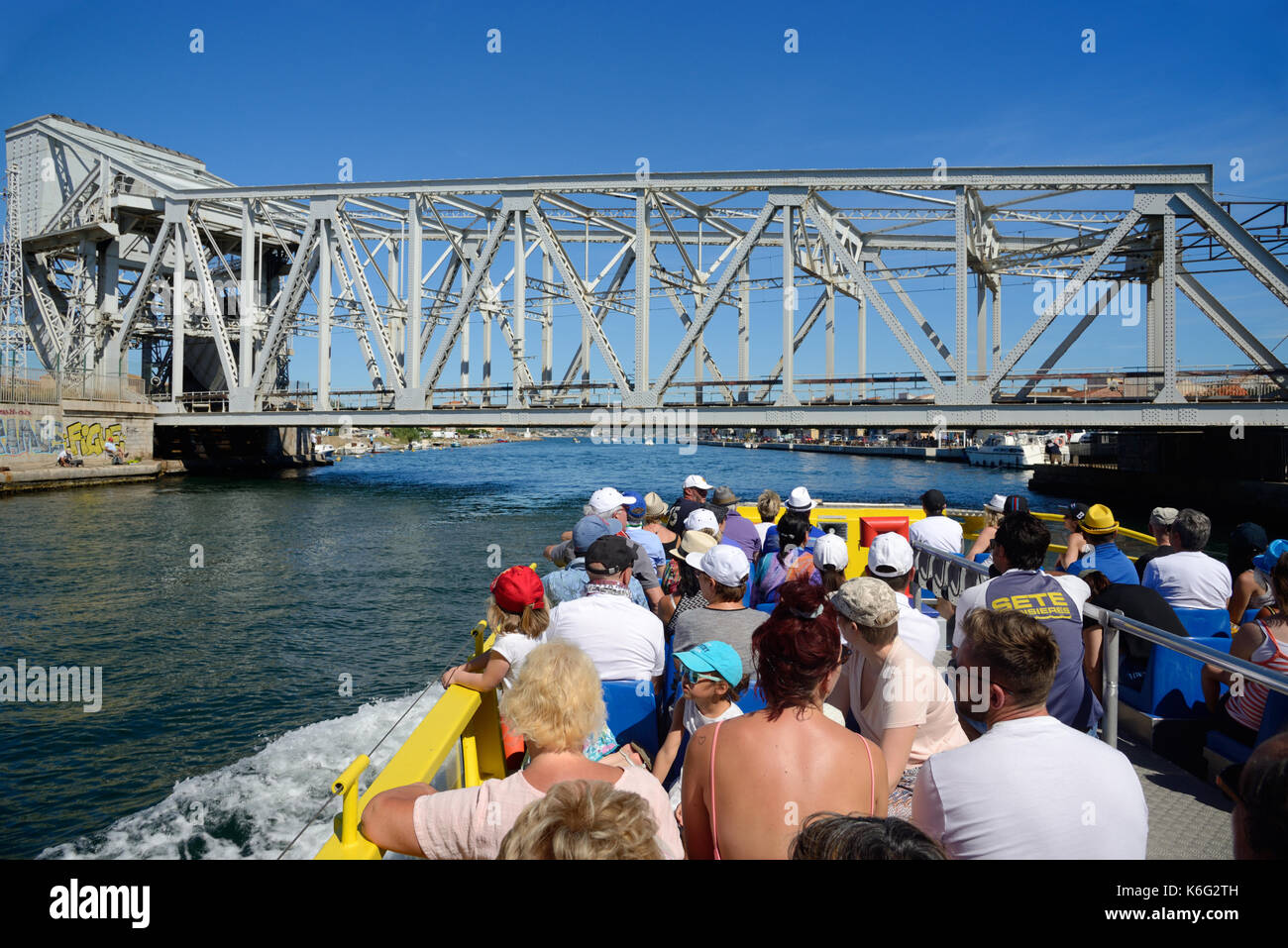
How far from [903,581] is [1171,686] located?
199 centimetres

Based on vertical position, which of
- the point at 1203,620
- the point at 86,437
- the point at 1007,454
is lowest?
the point at 1007,454

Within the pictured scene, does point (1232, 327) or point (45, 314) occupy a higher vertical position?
point (45, 314)

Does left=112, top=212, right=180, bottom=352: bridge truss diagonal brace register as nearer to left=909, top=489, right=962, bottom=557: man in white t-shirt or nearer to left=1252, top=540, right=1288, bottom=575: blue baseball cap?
left=909, top=489, right=962, bottom=557: man in white t-shirt

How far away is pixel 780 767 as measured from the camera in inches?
108

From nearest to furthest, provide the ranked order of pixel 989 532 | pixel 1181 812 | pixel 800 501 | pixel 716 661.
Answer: pixel 716 661
pixel 1181 812
pixel 800 501
pixel 989 532

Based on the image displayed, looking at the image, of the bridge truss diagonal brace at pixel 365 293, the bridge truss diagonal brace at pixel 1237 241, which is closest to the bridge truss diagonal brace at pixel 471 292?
the bridge truss diagonal brace at pixel 365 293

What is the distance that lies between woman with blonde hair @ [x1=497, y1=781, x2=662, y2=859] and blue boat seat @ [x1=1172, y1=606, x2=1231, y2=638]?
18.9 feet

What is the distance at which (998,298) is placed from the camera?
35.1m

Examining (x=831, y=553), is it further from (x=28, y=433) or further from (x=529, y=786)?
(x=28, y=433)

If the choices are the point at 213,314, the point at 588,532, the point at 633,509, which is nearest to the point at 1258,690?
the point at 588,532

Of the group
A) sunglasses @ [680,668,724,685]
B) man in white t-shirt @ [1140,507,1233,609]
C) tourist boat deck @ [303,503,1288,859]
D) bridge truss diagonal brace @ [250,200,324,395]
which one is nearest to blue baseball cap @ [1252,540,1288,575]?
man in white t-shirt @ [1140,507,1233,609]

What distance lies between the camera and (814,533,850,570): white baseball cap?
593cm

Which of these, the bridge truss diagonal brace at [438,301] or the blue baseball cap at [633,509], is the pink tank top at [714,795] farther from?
the bridge truss diagonal brace at [438,301]
